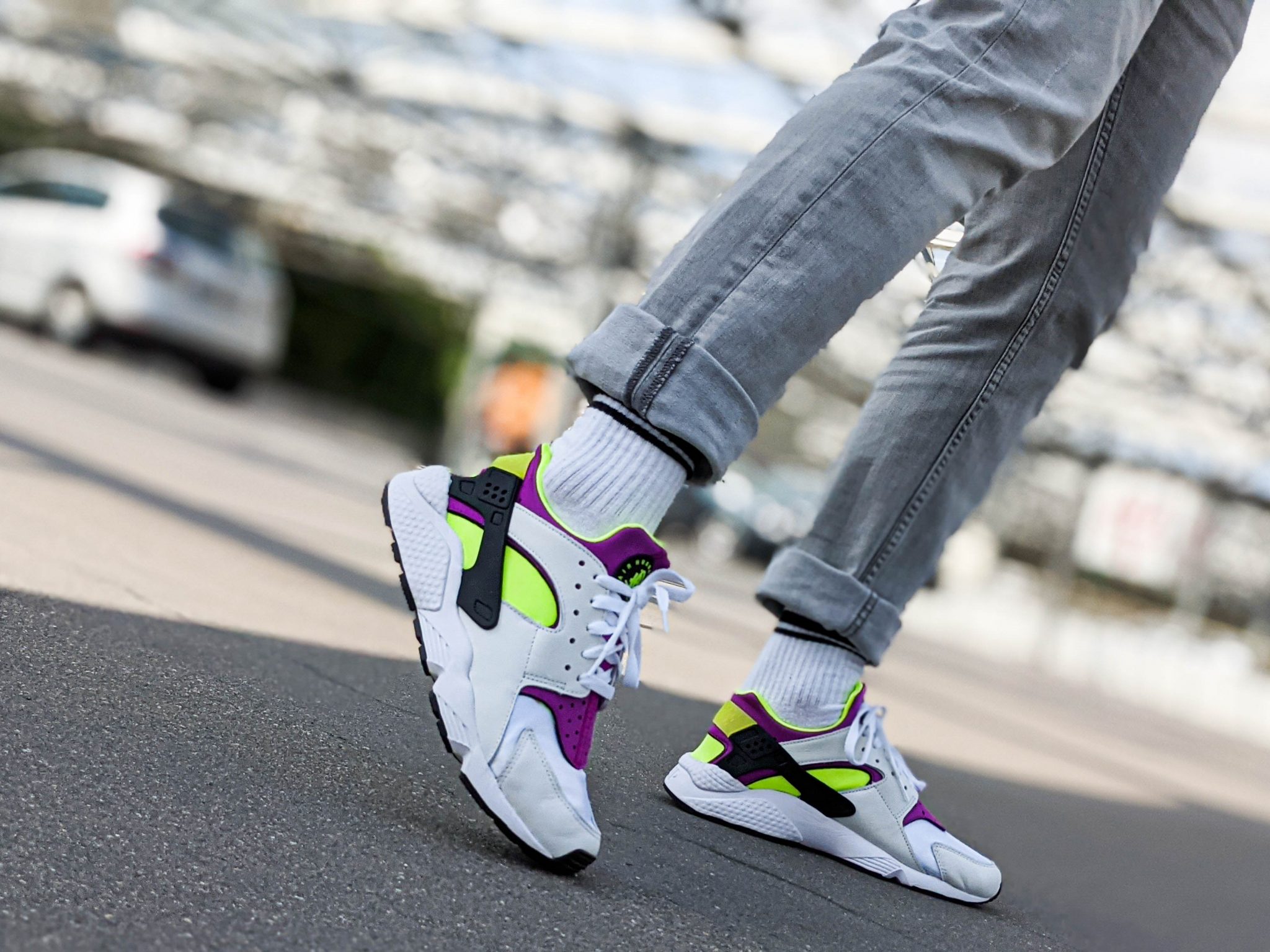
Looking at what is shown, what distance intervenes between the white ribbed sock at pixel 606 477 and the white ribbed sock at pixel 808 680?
0.53 meters

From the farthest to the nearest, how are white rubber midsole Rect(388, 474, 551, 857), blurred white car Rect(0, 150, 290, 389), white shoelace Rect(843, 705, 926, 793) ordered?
1. blurred white car Rect(0, 150, 290, 389)
2. white shoelace Rect(843, 705, 926, 793)
3. white rubber midsole Rect(388, 474, 551, 857)

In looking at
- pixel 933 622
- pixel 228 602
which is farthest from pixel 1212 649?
pixel 228 602

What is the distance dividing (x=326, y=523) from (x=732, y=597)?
13.0ft

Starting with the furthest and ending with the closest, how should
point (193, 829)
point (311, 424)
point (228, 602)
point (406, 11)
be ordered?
1. point (311, 424)
2. point (406, 11)
3. point (228, 602)
4. point (193, 829)

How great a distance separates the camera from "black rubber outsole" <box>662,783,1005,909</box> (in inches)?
70.1

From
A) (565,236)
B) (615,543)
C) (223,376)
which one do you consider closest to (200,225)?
(223,376)

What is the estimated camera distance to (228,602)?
2.45 meters

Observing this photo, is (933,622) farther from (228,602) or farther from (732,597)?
(228,602)

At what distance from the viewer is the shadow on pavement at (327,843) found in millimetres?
1042

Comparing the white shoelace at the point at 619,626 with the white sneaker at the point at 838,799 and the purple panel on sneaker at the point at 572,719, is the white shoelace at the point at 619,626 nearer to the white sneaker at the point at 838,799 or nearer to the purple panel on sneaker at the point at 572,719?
the purple panel on sneaker at the point at 572,719

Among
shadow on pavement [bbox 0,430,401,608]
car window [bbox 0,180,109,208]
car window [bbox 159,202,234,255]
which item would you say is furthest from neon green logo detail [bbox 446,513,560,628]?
car window [bbox 0,180,109,208]

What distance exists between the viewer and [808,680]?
1810 millimetres

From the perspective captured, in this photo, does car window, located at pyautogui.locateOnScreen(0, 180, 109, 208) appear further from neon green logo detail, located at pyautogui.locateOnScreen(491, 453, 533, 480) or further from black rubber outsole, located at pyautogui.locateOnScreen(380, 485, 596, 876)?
black rubber outsole, located at pyautogui.locateOnScreen(380, 485, 596, 876)

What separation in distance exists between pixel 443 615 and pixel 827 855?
741 millimetres
